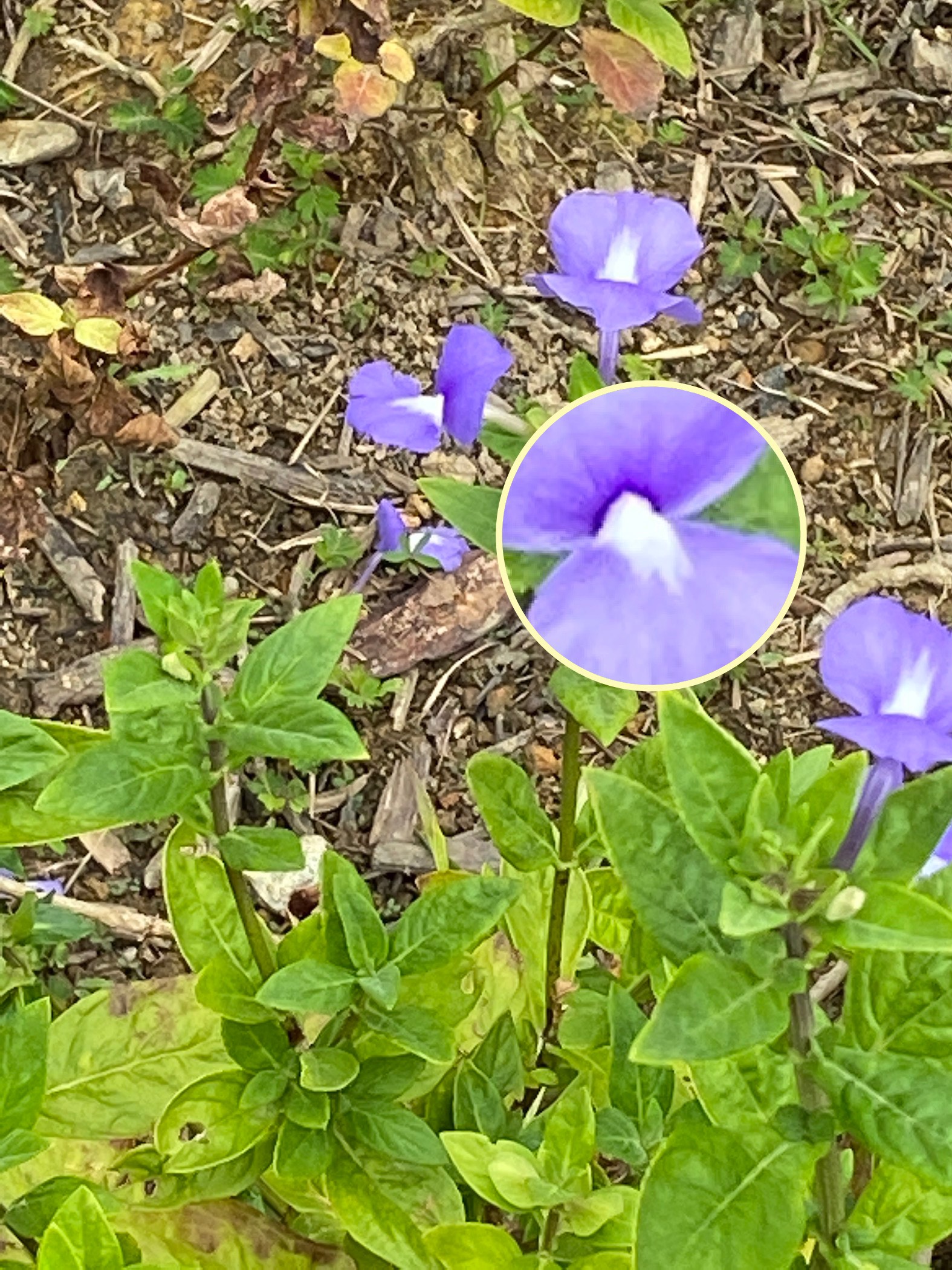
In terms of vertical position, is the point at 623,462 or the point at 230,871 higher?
the point at 623,462

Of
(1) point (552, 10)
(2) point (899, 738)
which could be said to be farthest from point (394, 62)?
(2) point (899, 738)

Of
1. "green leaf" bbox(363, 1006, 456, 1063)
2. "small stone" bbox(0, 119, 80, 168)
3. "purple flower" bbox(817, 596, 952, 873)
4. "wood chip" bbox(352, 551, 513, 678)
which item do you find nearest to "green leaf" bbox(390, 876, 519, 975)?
"green leaf" bbox(363, 1006, 456, 1063)

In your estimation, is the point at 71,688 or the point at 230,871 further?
the point at 71,688

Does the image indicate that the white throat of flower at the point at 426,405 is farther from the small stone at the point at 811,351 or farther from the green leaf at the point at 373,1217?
the small stone at the point at 811,351

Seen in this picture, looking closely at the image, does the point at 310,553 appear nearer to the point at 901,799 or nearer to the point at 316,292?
the point at 316,292

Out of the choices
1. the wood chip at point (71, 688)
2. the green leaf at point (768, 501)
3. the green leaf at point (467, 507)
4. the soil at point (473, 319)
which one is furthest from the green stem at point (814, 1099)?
the wood chip at point (71, 688)

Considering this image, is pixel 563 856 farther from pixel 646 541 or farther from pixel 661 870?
pixel 646 541

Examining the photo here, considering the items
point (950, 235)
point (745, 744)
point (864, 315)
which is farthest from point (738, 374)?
point (745, 744)
